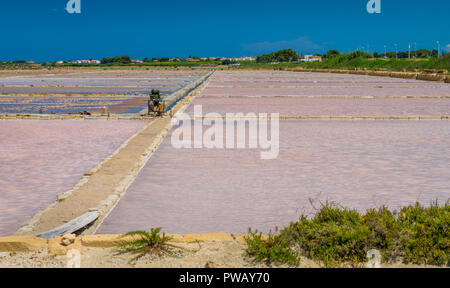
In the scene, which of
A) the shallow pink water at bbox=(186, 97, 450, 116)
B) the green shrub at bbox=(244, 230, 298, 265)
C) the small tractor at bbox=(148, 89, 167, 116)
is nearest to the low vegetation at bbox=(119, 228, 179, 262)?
the green shrub at bbox=(244, 230, 298, 265)

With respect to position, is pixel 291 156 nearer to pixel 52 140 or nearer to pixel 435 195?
pixel 435 195

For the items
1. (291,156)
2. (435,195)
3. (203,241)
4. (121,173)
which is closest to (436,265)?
(203,241)

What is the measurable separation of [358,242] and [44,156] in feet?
21.5

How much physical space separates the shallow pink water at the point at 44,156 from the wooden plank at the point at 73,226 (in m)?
0.73

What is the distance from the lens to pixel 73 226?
4.78 metres

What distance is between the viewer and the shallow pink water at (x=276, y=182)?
5.43 meters

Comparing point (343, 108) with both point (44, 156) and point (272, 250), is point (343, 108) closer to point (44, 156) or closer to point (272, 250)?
point (44, 156)

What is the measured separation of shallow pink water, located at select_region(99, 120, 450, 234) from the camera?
543 cm

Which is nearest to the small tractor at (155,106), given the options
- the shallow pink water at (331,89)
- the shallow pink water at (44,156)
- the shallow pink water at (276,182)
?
the shallow pink water at (44,156)

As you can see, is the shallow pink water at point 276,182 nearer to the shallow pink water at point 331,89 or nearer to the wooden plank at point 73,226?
the wooden plank at point 73,226

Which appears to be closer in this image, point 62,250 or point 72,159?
point 62,250

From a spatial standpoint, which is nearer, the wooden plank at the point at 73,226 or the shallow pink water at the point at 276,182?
the wooden plank at the point at 73,226
